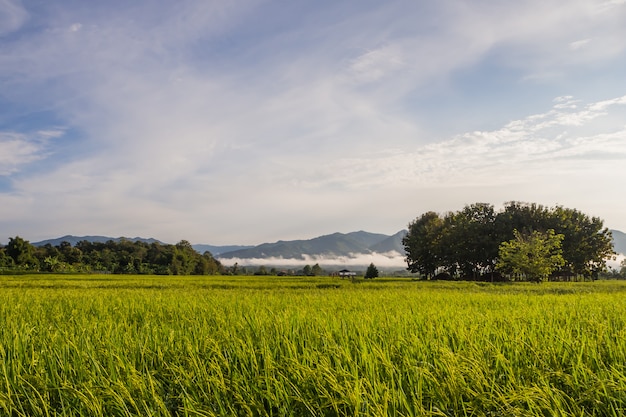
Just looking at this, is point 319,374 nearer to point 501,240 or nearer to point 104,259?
point 501,240

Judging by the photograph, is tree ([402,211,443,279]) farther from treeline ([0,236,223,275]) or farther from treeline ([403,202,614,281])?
treeline ([0,236,223,275])

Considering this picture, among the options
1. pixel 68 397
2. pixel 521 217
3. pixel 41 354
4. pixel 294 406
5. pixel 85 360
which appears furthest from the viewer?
pixel 521 217

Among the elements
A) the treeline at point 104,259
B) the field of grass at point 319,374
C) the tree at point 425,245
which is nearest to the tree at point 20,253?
the treeline at point 104,259

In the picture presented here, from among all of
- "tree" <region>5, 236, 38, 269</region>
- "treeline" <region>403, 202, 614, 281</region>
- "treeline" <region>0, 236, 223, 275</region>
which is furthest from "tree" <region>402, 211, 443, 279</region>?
"tree" <region>5, 236, 38, 269</region>

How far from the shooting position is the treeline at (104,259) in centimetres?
8739

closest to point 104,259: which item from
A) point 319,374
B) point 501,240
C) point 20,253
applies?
point 20,253

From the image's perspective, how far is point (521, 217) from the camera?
58031 mm

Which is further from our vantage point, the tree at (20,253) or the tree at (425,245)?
the tree at (20,253)

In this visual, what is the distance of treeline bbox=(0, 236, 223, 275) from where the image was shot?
87387mm

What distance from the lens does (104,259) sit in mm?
108875

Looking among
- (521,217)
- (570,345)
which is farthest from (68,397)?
(521,217)

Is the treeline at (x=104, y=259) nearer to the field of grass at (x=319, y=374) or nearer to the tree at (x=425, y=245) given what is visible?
the tree at (x=425, y=245)

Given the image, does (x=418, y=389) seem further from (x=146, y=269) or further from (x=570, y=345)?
(x=146, y=269)

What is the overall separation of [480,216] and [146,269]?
3022 inches
